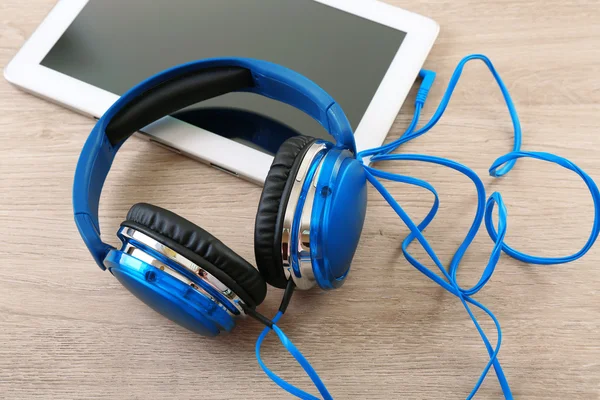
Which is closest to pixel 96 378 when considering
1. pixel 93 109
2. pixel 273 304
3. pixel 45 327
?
pixel 45 327

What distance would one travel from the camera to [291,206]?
21.5 inches

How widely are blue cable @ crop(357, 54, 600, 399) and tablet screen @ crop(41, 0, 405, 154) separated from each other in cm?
9

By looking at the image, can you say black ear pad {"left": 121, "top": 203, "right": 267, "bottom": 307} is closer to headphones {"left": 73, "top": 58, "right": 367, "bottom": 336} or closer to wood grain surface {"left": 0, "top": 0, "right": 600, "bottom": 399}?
headphones {"left": 73, "top": 58, "right": 367, "bottom": 336}

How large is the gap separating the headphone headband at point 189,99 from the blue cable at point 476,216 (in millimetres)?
77

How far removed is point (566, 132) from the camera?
73 centimetres

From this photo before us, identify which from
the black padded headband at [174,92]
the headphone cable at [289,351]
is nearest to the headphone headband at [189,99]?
the black padded headband at [174,92]

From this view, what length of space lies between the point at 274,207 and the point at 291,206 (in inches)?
0.7

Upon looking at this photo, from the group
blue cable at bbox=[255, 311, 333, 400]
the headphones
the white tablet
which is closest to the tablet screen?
the white tablet

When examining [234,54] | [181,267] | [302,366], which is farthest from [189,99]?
[302,366]

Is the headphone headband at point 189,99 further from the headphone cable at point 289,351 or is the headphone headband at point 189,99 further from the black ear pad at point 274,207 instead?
the headphone cable at point 289,351

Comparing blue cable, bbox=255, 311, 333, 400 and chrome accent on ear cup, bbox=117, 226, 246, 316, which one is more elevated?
chrome accent on ear cup, bbox=117, 226, 246, 316

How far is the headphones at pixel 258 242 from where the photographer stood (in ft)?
1.78

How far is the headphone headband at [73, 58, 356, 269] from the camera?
619 mm

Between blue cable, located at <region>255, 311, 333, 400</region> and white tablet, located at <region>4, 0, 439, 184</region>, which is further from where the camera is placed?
white tablet, located at <region>4, 0, 439, 184</region>
